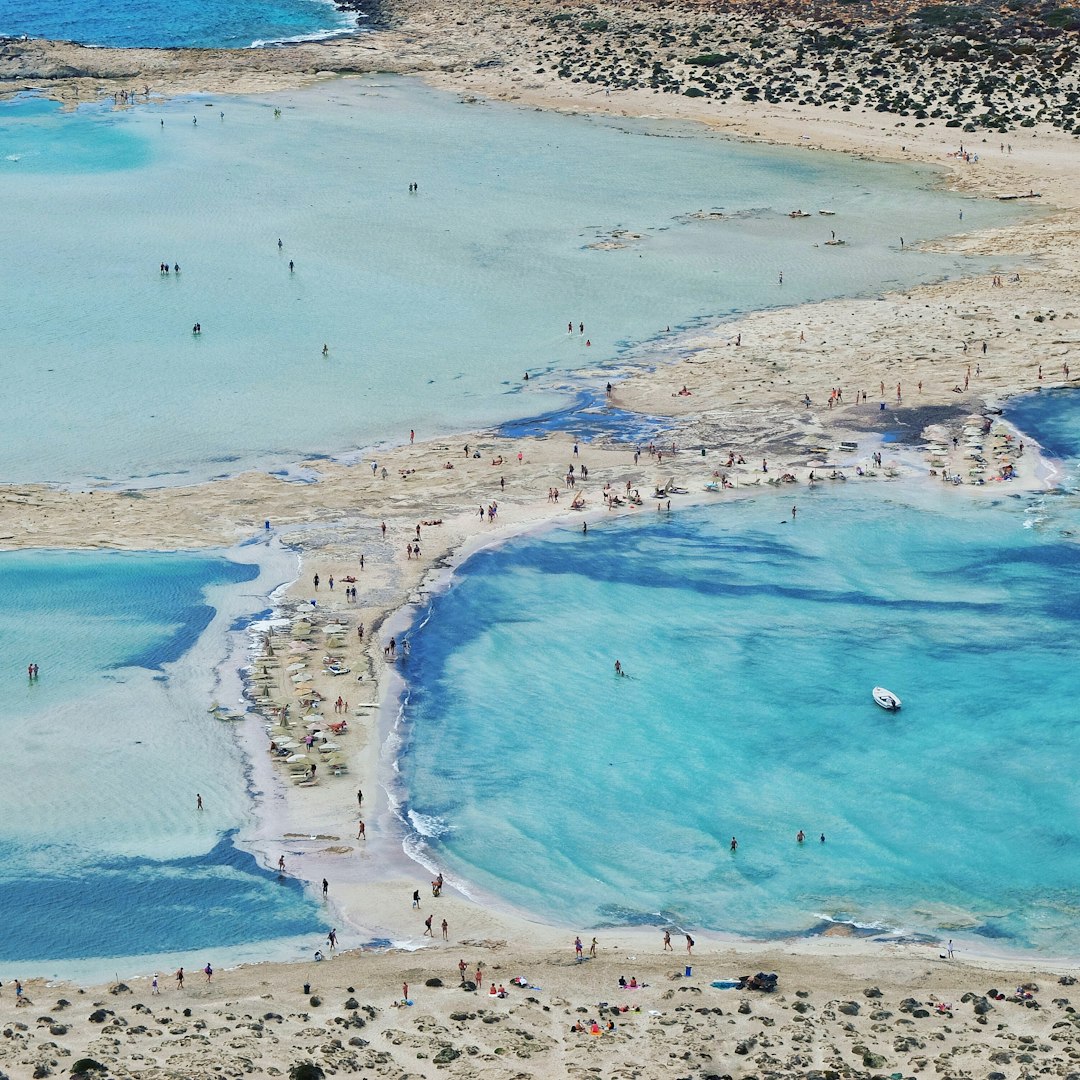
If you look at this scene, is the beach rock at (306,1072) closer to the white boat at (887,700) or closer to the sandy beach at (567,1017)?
the sandy beach at (567,1017)

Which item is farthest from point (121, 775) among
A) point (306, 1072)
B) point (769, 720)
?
point (769, 720)

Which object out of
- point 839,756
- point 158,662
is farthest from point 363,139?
point 839,756

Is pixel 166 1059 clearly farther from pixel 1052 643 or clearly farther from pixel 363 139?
pixel 363 139

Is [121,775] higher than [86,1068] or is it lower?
lower

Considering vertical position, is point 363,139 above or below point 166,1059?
above

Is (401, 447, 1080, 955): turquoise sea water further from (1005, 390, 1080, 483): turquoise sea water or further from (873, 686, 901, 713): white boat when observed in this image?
(1005, 390, 1080, 483): turquoise sea water

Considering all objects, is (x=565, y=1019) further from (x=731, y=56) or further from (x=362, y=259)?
(x=731, y=56)
